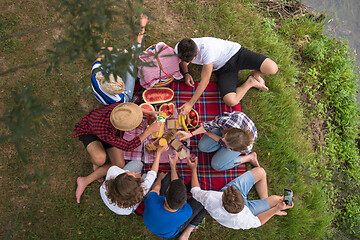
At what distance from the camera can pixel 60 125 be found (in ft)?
12.4

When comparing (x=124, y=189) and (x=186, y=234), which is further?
(x=186, y=234)

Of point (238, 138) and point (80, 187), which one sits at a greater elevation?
point (238, 138)

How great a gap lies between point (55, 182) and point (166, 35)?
3.35 metres

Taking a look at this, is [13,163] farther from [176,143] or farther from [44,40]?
[176,143]

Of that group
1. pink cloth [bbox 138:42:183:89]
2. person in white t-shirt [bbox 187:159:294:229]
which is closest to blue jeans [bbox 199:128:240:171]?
person in white t-shirt [bbox 187:159:294:229]

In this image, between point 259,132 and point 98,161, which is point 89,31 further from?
point 259,132

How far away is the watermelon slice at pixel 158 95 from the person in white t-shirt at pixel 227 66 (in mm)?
372

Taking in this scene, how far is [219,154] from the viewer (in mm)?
3516

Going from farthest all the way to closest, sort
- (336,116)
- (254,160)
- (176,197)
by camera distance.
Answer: (336,116), (254,160), (176,197)

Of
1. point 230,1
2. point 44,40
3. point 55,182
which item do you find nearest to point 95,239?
point 55,182

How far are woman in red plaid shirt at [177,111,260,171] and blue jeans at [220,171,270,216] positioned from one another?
0.80 ft

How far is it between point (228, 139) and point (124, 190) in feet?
5.01

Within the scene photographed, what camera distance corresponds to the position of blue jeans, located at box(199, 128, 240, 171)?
346cm

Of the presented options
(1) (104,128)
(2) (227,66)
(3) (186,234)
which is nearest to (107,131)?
(1) (104,128)
